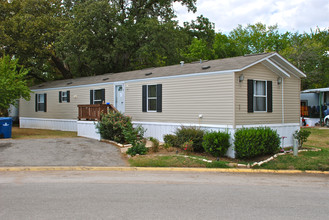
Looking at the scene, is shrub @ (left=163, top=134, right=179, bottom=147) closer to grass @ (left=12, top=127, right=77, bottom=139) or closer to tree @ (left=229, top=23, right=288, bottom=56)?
grass @ (left=12, top=127, right=77, bottom=139)

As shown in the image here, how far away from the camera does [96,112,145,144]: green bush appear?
1410 cm

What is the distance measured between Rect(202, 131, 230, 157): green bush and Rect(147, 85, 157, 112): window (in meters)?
4.38

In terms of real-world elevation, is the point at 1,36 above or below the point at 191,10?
below

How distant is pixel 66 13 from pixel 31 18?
14.8 feet

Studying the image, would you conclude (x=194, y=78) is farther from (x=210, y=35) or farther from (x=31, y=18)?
(x=210, y=35)

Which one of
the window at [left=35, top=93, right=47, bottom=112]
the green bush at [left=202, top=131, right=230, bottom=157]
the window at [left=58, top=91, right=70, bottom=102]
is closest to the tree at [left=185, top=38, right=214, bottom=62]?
the window at [left=58, top=91, right=70, bottom=102]

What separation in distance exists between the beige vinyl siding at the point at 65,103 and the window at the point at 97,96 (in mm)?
235

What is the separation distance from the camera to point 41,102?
22.7 meters

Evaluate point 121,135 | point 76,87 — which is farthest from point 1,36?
point 121,135

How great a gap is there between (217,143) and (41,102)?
1573 cm

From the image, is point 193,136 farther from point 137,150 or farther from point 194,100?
point 137,150

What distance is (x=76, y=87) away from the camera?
1958 cm

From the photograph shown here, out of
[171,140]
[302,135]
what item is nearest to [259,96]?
[302,135]

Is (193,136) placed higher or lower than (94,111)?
lower
